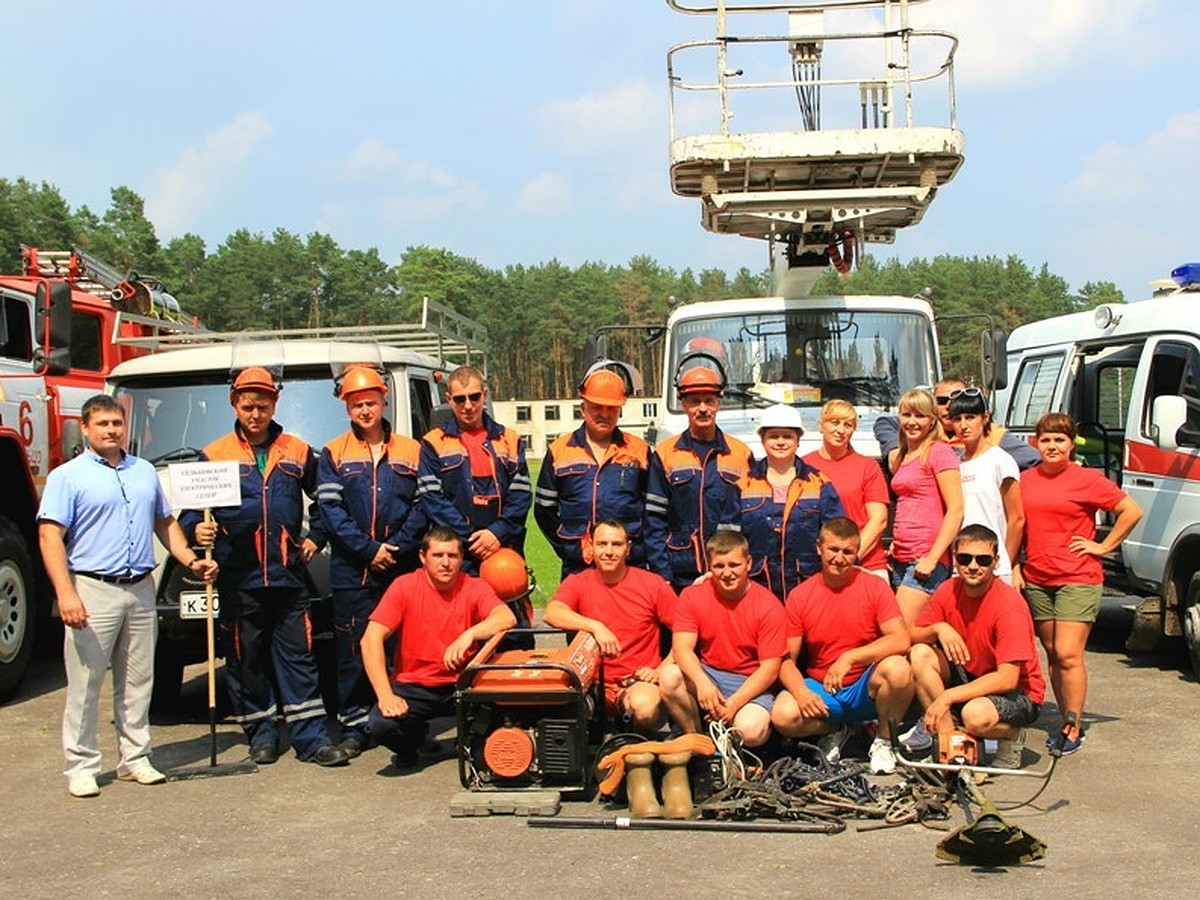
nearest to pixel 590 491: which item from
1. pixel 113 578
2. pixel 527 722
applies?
pixel 527 722

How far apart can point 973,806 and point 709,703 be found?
1214mm

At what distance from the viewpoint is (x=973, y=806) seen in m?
5.68

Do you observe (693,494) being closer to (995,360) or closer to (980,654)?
(980,654)

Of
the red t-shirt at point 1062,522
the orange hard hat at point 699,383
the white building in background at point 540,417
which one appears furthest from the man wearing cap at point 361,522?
the white building in background at point 540,417

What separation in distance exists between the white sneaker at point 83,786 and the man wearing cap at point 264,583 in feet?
2.81

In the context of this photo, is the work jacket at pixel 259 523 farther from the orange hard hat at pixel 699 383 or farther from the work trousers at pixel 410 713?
the orange hard hat at pixel 699 383

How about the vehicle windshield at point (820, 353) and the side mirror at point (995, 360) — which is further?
the side mirror at point (995, 360)

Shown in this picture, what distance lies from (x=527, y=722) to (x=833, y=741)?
1.51 meters

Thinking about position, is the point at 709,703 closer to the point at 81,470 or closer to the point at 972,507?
the point at 972,507

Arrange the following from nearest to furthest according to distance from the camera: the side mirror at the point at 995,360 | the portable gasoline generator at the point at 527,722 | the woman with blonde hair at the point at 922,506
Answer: the portable gasoline generator at the point at 527,722 < the woman with blonde hair at the point at 922,506 < the side mirror at the point at 995,360

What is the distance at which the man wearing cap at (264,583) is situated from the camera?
6887 millimetres

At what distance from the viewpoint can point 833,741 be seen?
640 centimetres

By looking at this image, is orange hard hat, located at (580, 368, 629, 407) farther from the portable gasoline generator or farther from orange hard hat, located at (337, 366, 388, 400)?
the portable gasoline generator

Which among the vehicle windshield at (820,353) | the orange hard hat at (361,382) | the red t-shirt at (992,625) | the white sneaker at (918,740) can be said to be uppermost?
the vehicle windshield at (820,353)
